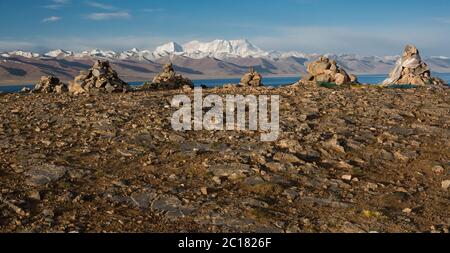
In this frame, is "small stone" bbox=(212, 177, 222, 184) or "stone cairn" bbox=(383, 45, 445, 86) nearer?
"small stone" bbox=(212, 177, 222, 184)

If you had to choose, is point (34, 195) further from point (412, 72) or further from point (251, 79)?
point (412, 72)

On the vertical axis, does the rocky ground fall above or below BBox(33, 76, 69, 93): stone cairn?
below

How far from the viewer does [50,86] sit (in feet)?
102

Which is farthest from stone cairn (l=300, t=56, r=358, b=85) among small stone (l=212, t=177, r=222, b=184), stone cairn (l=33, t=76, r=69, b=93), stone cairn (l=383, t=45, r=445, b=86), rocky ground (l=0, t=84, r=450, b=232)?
small stone (l=212, t=177, r=222, b=184)

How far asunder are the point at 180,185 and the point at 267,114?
8.32 meters

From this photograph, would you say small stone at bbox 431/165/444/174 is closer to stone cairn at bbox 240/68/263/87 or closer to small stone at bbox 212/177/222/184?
small stone at bbox 212/177/222/184

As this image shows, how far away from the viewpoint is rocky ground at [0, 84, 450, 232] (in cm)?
1069

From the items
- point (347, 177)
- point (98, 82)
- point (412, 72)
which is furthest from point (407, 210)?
point (412, 72)

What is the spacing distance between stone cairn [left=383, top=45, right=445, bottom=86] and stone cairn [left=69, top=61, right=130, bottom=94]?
1901 centimetres

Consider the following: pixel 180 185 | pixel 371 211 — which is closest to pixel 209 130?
pixel 180 185

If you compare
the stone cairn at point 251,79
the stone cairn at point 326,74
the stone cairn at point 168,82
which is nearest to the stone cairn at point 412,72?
the stone cairn at point 326,74

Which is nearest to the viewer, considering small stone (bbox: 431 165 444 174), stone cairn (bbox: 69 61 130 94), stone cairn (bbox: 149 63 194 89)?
small stone (bbox: 431 165 444 174)
